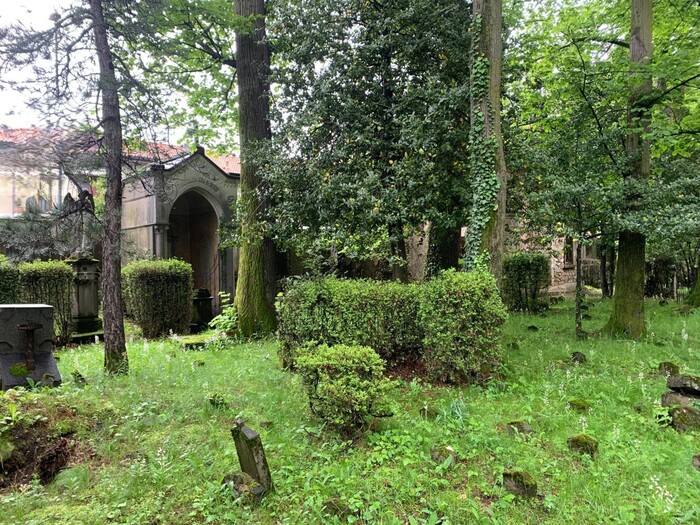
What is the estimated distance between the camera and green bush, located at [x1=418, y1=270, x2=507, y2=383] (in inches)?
188

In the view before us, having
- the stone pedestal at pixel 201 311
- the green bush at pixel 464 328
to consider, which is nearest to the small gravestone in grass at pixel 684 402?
the green bush at pixel 464 328

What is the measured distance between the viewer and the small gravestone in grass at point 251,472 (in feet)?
8.84

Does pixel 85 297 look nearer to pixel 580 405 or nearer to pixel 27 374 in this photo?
pixel 27 374

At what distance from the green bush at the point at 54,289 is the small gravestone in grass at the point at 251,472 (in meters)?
7.99

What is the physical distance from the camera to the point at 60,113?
5.17 metres

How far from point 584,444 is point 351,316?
292 cm

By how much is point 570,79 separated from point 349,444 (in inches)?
287

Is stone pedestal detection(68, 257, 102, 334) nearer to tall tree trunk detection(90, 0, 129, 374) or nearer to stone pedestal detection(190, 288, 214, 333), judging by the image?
Result: stone pedestal detection(190, 288, 214, 333)

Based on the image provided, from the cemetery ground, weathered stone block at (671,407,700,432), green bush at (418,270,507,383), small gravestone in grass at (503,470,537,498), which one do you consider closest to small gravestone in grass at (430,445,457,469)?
the cemetery ground

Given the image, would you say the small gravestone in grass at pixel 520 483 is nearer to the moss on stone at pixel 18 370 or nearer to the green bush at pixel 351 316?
the green bush at pixel 351 316

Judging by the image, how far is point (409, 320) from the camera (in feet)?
18.2

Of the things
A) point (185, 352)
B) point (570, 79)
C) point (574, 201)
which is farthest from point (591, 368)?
point (185, 352)

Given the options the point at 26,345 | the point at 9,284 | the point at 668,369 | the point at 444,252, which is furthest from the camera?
the point at 444,252

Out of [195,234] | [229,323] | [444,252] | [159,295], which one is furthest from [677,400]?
[195,234]
